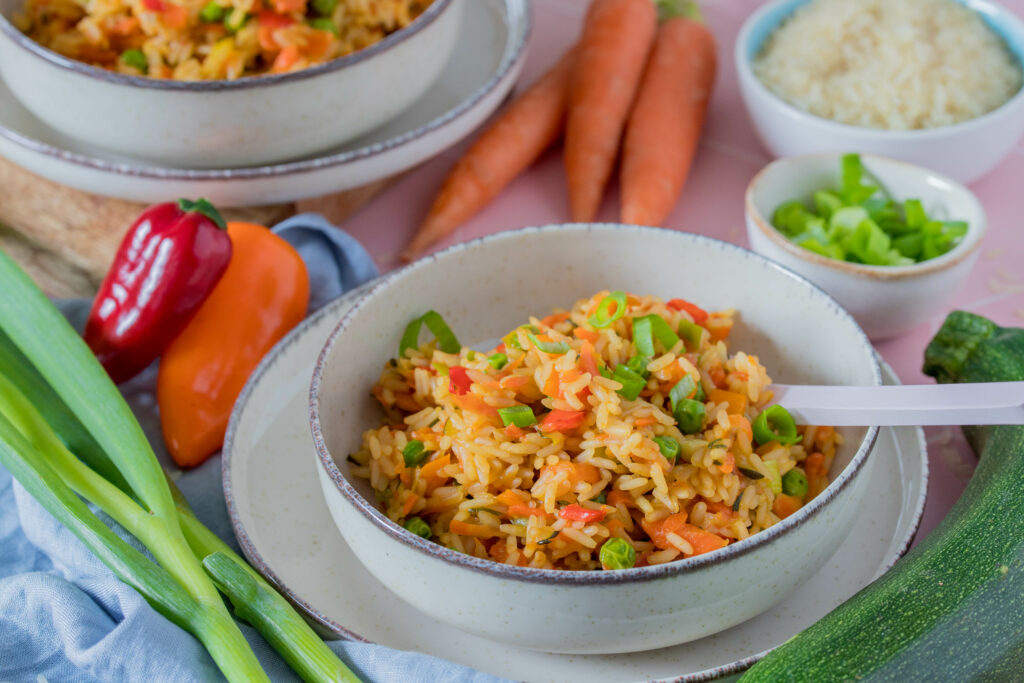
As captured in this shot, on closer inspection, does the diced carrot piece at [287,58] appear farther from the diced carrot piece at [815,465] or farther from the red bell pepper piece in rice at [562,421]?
the diced carrot piece at [815,465]

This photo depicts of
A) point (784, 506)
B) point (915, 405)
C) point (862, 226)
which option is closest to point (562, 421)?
point (784, 506)

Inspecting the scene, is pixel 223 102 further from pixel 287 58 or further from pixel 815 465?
pixel 815 465

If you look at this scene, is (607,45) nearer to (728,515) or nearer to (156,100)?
(156,100)

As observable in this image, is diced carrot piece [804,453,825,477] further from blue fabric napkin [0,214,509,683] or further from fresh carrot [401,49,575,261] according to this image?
fresh carrot [401,49,575,261]

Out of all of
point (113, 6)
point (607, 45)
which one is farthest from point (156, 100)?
point (607, 45)

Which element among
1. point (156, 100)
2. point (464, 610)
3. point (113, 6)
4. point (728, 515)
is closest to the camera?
point (464, 610)

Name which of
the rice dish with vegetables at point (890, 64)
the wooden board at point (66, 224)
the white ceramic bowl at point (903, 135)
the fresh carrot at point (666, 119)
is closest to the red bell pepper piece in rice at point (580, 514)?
the fresh carrot at point (666, 119)
